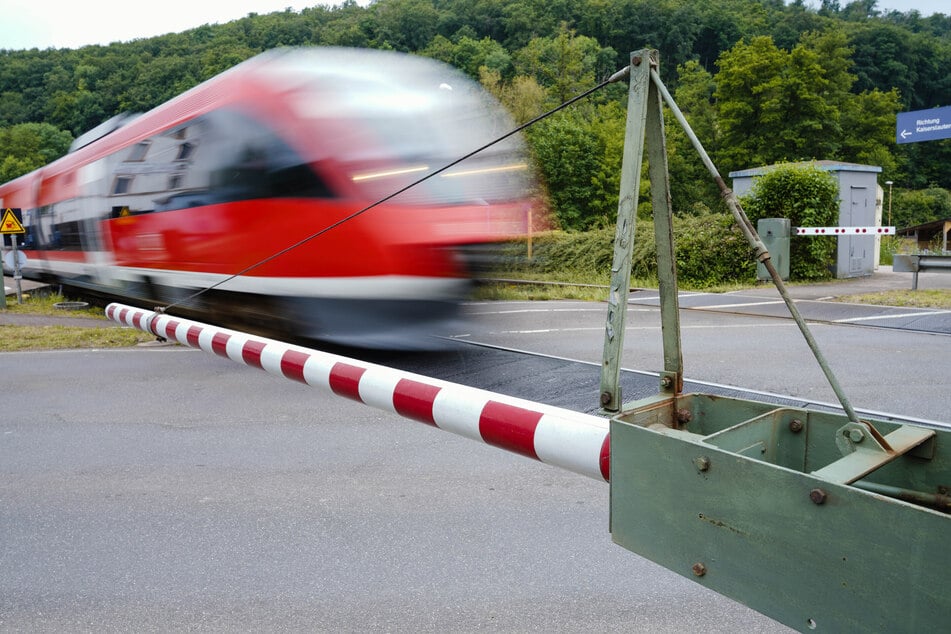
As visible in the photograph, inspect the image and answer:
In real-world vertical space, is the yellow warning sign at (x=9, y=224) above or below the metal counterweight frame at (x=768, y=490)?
above

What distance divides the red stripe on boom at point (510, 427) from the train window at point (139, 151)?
9.14 m

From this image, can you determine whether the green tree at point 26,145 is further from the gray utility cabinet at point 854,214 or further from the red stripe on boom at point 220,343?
the red stripe on boom at point 220,343

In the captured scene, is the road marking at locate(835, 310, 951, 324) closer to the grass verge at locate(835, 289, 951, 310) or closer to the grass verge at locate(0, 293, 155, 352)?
the grass verge at locate(835, 289, 951, 310)

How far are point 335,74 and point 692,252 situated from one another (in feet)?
40.2

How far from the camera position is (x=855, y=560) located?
5.20ft

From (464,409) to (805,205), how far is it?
1625cm

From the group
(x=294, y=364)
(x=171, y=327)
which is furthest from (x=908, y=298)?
(x=294, y=364)

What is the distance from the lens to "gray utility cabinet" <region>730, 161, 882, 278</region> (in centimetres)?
1745

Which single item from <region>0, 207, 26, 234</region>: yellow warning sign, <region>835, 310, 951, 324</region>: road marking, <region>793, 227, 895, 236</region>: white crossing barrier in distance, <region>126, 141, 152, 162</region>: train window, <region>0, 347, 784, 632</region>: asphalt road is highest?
<region>126, 141, 152, 162</region>: train window

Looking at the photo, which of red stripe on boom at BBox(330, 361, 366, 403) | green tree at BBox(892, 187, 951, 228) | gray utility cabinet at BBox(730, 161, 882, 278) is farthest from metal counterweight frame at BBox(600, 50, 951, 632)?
green tree at BBox(892, 187, 951, 228)

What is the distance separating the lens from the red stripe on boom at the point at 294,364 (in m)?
3.94

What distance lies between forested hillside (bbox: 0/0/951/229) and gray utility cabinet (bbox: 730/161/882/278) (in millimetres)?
12067

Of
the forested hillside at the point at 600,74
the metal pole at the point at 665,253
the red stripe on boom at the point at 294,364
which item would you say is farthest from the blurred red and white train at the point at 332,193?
the forested hillside at the point at 600,74

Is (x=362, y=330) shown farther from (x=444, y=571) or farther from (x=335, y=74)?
(x=444, y=571)
